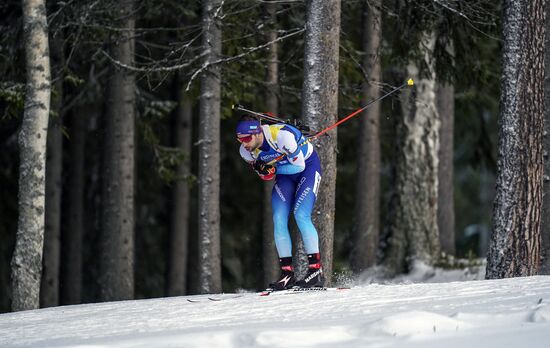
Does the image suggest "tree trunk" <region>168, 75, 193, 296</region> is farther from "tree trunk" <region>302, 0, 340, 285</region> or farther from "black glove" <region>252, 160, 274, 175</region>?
"black glove" <region>252, 160, 274, 175</region>

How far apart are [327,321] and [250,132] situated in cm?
303

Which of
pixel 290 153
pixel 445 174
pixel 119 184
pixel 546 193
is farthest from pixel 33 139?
pixel 445 174

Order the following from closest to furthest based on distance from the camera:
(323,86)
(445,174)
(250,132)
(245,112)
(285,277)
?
(250,132)
(285,277)
(323,86)
(245,112)
(445,174)

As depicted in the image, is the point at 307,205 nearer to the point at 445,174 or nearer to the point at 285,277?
the point at 285,277

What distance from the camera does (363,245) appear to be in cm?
2036

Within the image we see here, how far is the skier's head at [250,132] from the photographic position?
37.5 feet

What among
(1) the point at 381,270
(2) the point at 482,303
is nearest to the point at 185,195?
(1) the point at 381,270

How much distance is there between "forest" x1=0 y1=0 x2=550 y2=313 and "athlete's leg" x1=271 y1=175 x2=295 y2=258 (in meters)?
0.92

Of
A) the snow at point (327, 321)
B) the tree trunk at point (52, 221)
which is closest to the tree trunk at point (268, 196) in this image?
the tree trunk at point (52, 221)

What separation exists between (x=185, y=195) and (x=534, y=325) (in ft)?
51.4

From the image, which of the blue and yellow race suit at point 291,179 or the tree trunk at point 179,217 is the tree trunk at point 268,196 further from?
the blue and yellow race suit at point 291,179

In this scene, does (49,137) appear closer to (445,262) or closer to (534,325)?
(445,262)

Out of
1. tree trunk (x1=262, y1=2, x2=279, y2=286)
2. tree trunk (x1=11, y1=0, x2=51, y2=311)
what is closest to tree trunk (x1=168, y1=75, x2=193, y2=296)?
tree trunk (x1=262, y1=2, x2=279, y2=286)

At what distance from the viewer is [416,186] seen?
1919 cm
